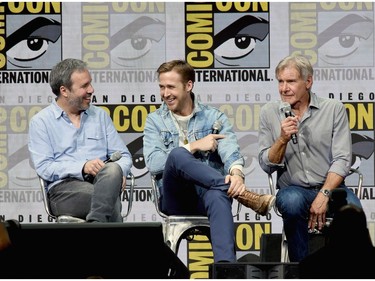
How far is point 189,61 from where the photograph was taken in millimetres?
6410

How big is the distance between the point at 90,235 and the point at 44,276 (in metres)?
0.26

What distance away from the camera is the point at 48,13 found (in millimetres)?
6500

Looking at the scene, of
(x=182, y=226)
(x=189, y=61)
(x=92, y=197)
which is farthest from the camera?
(x=189, y=61)

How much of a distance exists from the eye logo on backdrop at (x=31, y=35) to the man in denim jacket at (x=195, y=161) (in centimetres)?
144

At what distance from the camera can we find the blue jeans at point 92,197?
193 inches

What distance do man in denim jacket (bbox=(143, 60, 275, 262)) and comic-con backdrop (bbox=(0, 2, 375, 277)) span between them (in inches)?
44.8

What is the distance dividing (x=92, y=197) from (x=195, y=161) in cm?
53

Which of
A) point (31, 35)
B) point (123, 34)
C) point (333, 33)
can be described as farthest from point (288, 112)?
point (31, 35)

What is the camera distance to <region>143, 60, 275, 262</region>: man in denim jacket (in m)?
4.69

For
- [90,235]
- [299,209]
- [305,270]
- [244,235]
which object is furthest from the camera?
[244,235]

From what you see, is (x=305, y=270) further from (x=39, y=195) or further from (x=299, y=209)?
(x=39, y=195)

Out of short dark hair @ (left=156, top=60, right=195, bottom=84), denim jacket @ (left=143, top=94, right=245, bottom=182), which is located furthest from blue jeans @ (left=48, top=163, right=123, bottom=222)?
short dark hair @ (left=156, top=60, right=195, bottom=84)

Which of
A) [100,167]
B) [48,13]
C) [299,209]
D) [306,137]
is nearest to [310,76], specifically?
[306,137]

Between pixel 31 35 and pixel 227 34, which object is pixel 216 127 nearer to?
pixel 227 34
